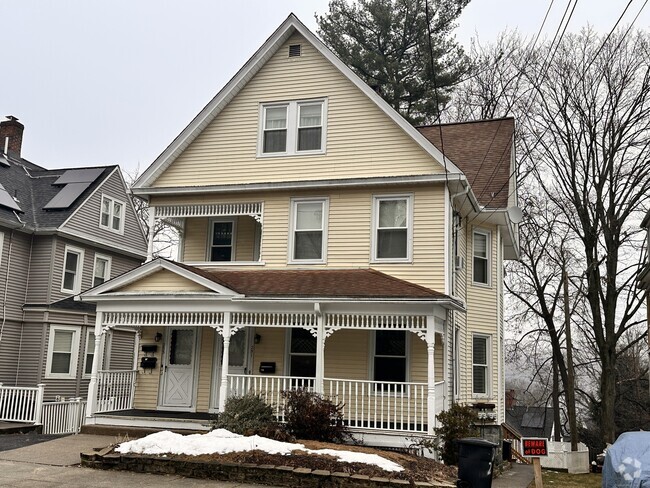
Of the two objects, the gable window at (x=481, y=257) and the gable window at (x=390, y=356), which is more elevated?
the gable window at (x=481, y=257)

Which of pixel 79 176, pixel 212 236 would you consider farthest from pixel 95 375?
pixel 79 176

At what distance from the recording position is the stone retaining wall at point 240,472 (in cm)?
933

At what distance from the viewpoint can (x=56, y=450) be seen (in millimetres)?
12031

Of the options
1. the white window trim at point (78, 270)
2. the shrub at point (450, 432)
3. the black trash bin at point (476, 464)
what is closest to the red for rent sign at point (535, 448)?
the black trash bin at point (476, 464)

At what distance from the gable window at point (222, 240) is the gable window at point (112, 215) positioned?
30.1ft

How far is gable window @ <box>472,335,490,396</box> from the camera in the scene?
672 inches

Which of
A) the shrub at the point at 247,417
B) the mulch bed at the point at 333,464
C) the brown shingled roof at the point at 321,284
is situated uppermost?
the brown shingled roof at the point at 321,284

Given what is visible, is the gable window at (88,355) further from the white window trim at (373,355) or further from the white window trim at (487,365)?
the white window trim at (487,365)

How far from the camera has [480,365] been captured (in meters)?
17.2

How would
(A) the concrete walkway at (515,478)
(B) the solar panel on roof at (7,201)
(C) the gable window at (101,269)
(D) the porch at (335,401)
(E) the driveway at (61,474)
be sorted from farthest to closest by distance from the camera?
1. (C) the gable window at (101,269)
2. (B) the solar panel on roof at (7,201)
3. (D) the porch at (335,401)
4. (A) the concrete walkway at (515,478)
5. (E) the driveway at (61,474)

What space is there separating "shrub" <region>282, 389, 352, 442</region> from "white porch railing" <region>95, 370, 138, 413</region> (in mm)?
5137

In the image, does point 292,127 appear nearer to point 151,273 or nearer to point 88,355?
point 151,273

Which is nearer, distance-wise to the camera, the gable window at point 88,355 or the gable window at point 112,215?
the gable window at point 88,355

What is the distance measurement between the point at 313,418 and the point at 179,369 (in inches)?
201
